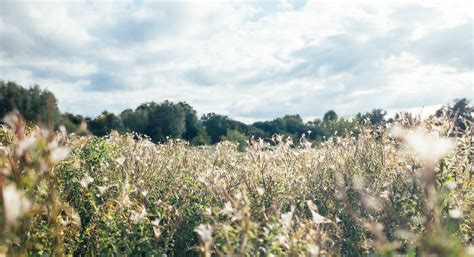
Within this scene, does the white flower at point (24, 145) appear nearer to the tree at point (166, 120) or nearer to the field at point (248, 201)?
the field at point (248, 201)

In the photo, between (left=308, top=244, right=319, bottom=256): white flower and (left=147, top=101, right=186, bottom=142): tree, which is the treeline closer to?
(left=147, top=101, right=186, bottom=142): tree

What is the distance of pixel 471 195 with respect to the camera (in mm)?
4363

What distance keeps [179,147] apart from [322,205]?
4.13 metres

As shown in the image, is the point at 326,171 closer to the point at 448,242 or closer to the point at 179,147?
the point at 179,147

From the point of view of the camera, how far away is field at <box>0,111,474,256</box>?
7.99 feet

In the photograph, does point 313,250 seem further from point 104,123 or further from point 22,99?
point 22,99

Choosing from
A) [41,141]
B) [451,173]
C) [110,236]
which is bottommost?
[110,236]

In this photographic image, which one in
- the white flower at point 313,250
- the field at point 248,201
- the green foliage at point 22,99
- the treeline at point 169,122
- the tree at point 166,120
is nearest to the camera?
the white flower at point 313,250

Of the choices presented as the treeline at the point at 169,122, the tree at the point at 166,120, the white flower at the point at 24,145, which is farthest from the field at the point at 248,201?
the tree at the point at 166,120

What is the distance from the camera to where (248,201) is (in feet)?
8.27

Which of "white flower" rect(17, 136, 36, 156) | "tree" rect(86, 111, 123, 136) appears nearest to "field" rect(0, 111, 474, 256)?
"white flower" rect(17, 136, 36, 156)

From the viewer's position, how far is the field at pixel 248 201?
7.99 feet

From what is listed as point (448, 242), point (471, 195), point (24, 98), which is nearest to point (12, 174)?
point (448, 242)

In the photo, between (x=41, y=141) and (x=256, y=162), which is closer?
(x=41, y=141)
